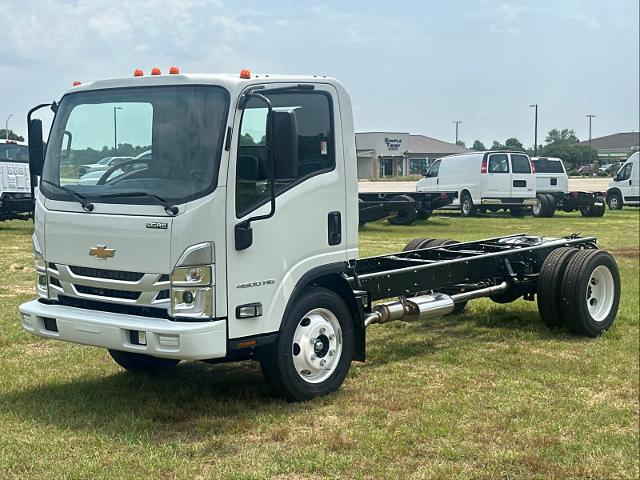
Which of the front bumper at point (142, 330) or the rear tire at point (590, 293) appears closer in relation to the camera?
the front bumper at point (142, 330)

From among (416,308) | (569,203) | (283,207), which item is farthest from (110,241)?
(569,203)

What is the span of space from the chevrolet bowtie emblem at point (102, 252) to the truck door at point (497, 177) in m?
23.2

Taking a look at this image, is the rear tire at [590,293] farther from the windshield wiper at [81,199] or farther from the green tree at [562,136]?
the green tree at [562,136]

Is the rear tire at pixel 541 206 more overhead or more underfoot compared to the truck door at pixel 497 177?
more underfoot

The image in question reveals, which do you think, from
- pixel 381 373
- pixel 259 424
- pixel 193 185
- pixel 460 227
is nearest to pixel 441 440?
pixel 259 424

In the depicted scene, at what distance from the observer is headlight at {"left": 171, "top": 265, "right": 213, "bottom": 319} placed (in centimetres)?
567

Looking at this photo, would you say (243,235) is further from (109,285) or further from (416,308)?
(416,308)

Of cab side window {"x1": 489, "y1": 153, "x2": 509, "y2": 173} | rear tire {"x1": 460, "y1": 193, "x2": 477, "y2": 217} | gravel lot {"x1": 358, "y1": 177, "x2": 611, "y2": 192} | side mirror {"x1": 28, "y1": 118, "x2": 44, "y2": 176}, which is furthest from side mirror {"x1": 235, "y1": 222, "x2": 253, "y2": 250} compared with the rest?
gravel lot {"x1": 358, "y1": 177, "x2": 611, "y2": 192}

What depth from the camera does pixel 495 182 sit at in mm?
27969

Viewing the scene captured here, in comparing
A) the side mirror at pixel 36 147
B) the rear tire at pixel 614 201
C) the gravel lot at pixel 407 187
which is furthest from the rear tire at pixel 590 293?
the gravel lot at pixel 407 187

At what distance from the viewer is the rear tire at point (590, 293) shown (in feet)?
29.4

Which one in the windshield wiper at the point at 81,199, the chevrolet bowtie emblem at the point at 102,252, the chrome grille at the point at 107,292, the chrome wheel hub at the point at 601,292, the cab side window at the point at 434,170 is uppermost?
Answer: the cab side window at the point at 434,170

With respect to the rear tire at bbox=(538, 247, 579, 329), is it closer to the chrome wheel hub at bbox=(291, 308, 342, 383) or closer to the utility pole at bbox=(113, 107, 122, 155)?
the chrome wheel hub at bbox=(291, 308, 342, 383)

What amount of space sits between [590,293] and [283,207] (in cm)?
467
